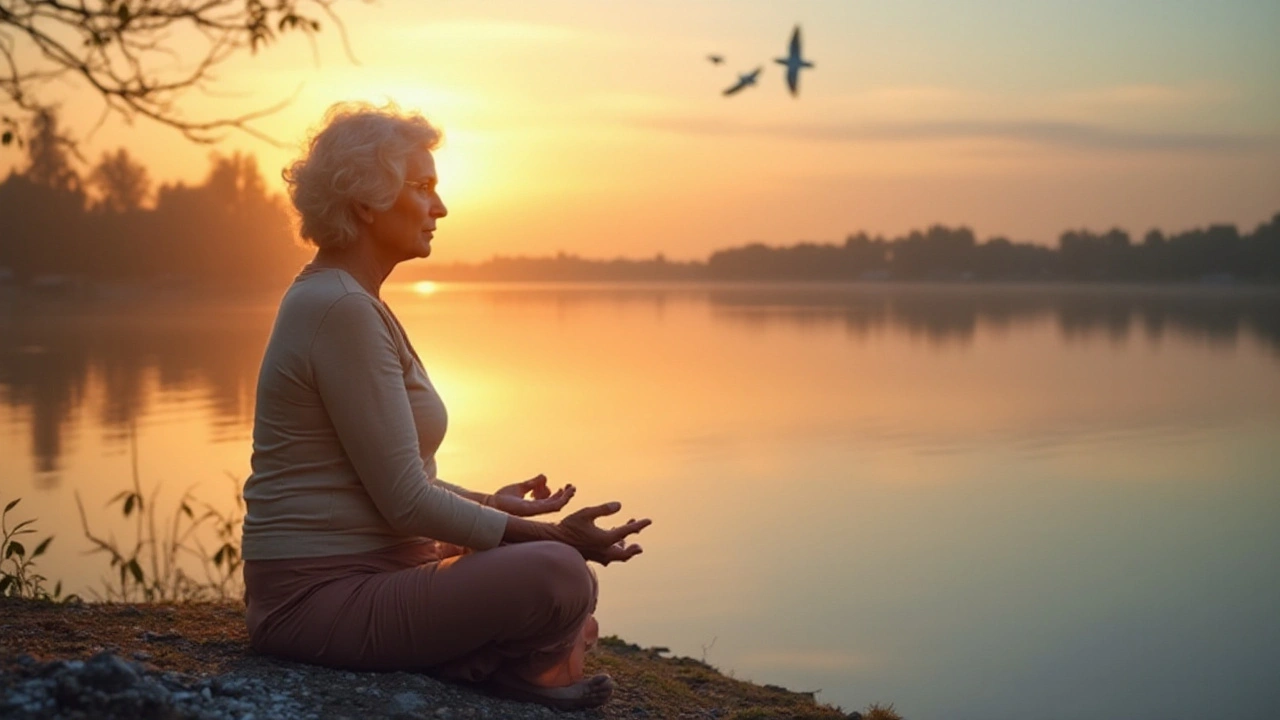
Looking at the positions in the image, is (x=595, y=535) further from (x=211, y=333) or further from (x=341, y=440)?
(x=211, y=333)

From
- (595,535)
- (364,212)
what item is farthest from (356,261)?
(595,535)

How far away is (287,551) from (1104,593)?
624cm

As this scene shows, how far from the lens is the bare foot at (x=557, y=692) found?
3941 mm

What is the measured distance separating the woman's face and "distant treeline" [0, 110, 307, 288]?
125 ft

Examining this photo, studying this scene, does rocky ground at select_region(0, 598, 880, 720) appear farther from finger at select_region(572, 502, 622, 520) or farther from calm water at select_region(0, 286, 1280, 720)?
calm water at select_region(0, 286, 1280, 720)

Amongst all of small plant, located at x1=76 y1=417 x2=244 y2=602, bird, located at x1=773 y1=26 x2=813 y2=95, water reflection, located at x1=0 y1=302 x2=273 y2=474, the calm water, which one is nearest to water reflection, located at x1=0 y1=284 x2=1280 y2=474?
water reflection, located at x1=0 y1=302 x2=273 y2=474

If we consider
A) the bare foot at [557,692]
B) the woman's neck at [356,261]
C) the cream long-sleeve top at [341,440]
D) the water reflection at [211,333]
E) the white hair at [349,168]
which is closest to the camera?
the cream long-sleeve top at [341,440]

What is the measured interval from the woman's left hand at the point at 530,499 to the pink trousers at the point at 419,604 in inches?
9.3

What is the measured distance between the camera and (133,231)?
56.6 m

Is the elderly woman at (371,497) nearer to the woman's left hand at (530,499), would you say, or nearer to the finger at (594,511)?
the finger at (594,511)

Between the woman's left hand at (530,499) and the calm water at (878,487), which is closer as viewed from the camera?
the woman's left hand at (530,499)

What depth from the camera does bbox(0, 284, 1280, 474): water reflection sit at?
17.8 m

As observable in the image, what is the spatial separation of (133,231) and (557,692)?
57.1m

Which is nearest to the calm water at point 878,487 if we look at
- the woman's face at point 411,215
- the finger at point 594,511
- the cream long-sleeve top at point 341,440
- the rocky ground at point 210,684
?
the rocky ground at point 210,684
